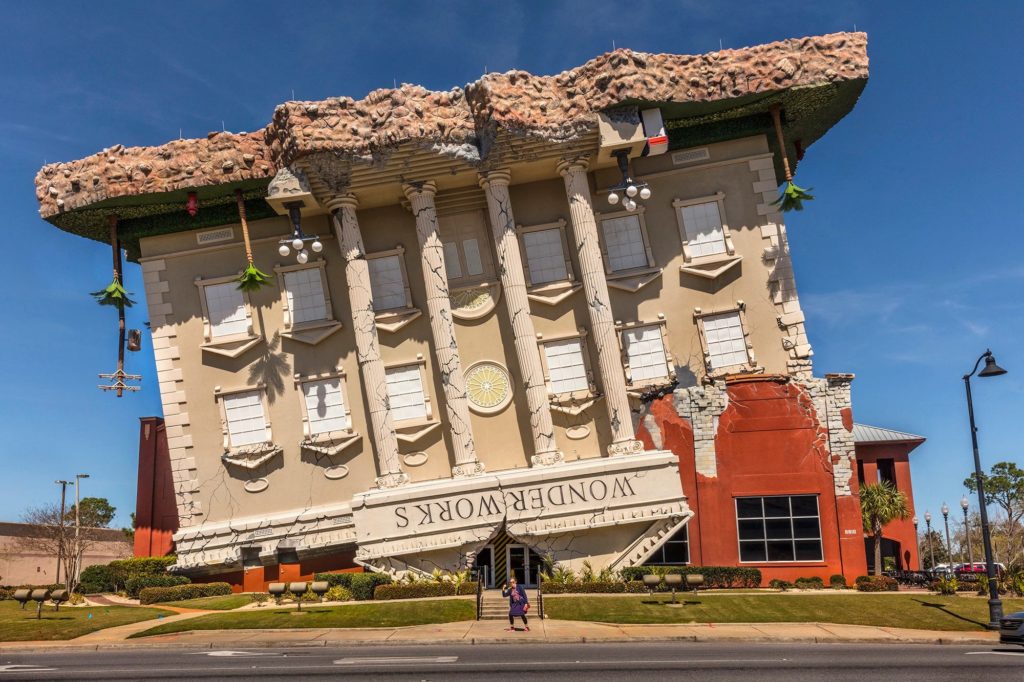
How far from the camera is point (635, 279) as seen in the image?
37.8m

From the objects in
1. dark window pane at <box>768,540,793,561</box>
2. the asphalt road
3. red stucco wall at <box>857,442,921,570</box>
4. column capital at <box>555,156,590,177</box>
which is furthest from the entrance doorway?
red stucco wall at <box>857,442,921,570</box>

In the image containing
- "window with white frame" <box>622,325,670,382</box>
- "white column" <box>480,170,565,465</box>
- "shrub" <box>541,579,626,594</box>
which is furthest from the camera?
"window with white frame" <box>622,325,670,382</box>

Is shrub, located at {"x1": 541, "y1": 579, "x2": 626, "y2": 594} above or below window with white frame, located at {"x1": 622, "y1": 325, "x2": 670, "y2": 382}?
below

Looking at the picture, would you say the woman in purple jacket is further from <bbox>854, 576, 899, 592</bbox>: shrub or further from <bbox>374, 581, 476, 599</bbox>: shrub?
<bbox>854, 576, 899, 592</bbox>: shrub

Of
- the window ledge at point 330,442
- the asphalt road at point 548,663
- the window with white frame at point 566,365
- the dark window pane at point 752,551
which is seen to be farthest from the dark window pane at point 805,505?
the window ledge at point 330,442

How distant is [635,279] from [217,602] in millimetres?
20477

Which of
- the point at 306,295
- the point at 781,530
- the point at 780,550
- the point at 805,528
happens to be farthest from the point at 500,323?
the point at 805,528

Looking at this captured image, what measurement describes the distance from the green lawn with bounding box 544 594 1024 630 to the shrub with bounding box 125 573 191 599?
16696mm

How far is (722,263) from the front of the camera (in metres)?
37.4

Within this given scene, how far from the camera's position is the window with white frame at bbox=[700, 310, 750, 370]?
122 ft

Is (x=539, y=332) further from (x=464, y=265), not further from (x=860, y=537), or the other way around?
(x=860, y=537)

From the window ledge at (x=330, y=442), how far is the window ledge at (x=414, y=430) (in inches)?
69.2

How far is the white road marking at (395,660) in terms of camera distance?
1891 cm

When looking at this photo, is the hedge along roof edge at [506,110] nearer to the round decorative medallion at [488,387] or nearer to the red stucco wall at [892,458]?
the round decorative medallion at [488,387]
